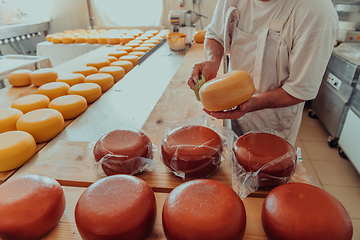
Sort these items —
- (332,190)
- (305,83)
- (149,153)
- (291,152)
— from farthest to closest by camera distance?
(332,190), (305,83), (149,153), (291,152)

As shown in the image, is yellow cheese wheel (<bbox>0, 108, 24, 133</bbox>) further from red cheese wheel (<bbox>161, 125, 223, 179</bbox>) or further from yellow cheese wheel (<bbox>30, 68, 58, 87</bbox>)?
red cheese wheel (<bbox>161, 125, 223, 179</bbox>)

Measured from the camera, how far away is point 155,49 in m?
3.23

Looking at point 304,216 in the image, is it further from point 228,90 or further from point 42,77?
point 42,77

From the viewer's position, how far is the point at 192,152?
726 mm

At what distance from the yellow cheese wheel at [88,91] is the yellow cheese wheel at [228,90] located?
1184 millimetres

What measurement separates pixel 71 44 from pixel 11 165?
3509 millimetres

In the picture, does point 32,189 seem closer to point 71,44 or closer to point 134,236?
point 134,236

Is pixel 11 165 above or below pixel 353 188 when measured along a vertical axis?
above

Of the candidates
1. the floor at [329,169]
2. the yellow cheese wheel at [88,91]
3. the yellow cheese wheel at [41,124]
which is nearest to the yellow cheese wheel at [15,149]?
the yellow cheese wheel at [41,124]

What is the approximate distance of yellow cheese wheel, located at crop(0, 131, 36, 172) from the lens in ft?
3.35

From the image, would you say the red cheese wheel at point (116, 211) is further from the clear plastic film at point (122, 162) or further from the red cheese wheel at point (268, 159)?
the red cheese wheel at point (268, 159)

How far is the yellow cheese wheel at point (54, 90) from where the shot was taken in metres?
1.77

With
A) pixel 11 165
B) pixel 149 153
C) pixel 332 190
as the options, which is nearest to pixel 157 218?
pixel 149 153

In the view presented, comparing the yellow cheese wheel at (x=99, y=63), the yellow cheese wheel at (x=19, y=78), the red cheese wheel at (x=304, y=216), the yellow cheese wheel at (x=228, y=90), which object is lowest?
the yellow cheese wheel at (x=19, y=78)
